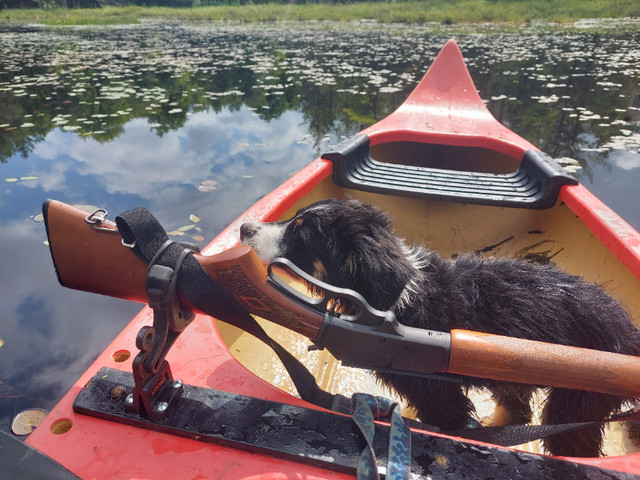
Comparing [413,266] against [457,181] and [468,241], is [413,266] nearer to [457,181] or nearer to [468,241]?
[457,181]

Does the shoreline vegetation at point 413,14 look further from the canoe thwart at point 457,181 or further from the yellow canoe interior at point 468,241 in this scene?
the canoe thwart at point 457,181

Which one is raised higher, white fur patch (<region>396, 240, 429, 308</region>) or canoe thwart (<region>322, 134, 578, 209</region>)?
white fur patch (<region>396, 240, 429, 308</region>)

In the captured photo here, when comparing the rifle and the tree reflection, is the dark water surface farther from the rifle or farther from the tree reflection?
the rifle

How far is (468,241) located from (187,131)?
18.7 ft

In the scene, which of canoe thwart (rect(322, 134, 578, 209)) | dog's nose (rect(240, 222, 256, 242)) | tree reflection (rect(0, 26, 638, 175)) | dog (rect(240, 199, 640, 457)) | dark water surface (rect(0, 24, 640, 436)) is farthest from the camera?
tree reflection (rect(0, 26, 638, 175))

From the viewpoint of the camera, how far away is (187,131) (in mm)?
7379

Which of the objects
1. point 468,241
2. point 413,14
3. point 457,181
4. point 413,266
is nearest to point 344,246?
point 413,266

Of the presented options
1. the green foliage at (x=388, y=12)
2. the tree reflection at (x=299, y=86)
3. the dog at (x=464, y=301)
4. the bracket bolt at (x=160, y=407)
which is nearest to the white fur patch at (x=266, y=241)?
the dog at (x=464, y=301)

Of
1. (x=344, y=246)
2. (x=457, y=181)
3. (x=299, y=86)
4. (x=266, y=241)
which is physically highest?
(x=344, y=246)

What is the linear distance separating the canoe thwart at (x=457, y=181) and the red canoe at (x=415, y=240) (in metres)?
0.01

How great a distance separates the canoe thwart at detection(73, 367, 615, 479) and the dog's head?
2.29 feet

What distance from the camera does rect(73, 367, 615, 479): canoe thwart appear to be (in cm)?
114

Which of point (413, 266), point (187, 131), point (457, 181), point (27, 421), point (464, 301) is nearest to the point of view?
point (464, 301)

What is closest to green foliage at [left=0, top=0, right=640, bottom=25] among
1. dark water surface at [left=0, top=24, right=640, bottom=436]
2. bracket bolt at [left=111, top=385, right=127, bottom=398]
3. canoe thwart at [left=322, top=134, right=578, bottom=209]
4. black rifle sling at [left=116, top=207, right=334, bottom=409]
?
dark water surface at [left=0, top=24, right=640, bottom=436]
